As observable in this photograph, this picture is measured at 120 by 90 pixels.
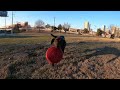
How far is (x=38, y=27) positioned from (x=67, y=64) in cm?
150

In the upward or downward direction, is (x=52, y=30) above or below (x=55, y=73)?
above

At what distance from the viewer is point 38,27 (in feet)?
10.1

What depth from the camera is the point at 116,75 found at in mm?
3725
